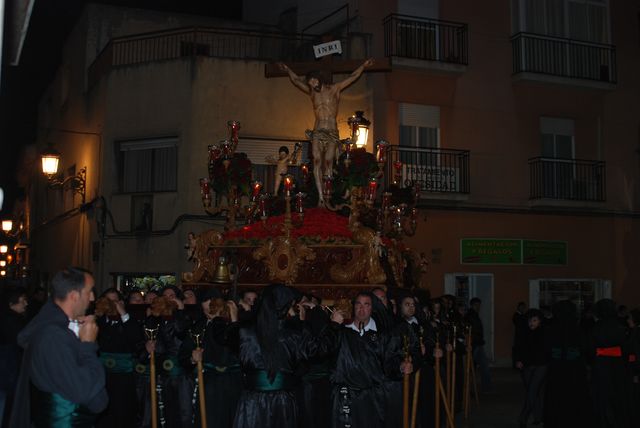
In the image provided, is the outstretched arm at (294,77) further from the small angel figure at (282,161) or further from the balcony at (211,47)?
the balcony at (211,47)

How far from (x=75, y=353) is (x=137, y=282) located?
15.1 metres

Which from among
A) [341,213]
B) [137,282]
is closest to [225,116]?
[137,282]

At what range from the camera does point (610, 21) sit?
922 inches

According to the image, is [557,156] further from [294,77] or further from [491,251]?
[294,77]

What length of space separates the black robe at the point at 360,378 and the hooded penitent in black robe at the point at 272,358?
0.56 metres

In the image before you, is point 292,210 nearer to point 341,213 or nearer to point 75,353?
point 341,213

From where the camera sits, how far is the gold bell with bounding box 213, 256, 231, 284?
12211 mm

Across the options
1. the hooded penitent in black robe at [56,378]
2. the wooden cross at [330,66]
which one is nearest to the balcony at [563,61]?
the wooden cross at [330,66]

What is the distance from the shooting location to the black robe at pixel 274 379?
23.2 feet

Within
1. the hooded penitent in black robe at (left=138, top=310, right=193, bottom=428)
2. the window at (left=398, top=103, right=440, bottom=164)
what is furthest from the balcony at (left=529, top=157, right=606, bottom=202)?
the hooded penitent in black robe at (left=138, top=310, right=193, bottom=428)

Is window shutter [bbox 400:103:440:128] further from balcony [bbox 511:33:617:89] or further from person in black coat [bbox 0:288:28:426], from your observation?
person in black coat [bbox 0:288:28:426]

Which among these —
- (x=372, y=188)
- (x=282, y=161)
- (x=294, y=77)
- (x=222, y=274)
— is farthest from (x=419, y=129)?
(x=222, y=274)

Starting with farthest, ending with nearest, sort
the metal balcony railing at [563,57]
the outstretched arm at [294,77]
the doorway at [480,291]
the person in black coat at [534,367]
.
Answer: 1. the metal balcony railing at [563,57]
2. the doorway at [480,291]
3. the outstretched arm at [294,77]
4. the person in black coat at [534,367]

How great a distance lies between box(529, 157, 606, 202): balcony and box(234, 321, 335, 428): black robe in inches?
606
